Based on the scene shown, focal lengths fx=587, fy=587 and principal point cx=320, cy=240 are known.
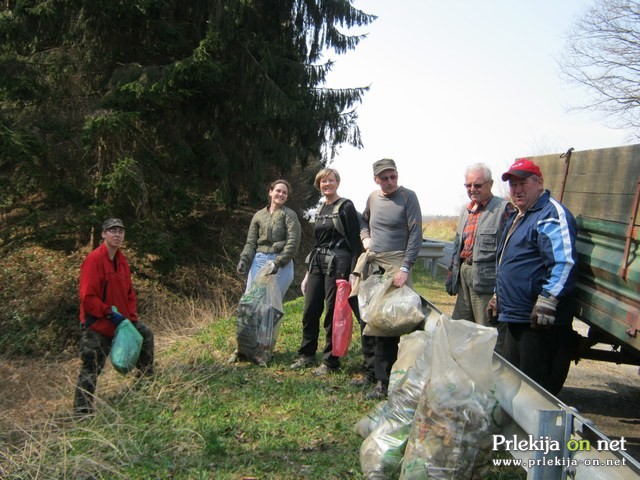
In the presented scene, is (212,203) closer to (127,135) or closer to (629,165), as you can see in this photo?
(127,135)

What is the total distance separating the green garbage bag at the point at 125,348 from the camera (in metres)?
5.02

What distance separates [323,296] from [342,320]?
1.42ft

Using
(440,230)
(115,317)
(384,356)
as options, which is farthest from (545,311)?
(440,230)

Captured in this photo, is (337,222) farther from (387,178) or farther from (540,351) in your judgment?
(540,351)

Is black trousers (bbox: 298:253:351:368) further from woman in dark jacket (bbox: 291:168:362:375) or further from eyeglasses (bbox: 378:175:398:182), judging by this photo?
eyeglasses (bbox: 378:175:398:182)

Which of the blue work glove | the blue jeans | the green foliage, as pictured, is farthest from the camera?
the green foliage

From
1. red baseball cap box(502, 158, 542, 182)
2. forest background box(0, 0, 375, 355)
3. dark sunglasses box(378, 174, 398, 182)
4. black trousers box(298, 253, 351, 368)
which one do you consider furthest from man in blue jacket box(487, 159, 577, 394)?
forest background box(0, 0, 375, 355)

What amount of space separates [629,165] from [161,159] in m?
10.5

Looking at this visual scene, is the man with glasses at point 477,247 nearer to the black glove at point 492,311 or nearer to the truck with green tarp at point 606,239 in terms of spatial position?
the black glove at point 492,311

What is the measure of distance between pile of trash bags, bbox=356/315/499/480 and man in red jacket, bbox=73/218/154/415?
284 centimetres

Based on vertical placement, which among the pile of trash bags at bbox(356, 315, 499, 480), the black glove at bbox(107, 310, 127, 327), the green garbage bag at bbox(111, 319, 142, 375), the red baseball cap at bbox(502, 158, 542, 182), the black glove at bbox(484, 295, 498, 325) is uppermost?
the red baseball cap at bbox(502, 158, 542, 182)

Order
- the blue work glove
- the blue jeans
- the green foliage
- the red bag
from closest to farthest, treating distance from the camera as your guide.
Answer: the blue work glove → the red bag → the blue jeans → the green foliage

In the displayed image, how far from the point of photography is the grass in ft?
11.9

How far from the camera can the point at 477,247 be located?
4.70 metres
